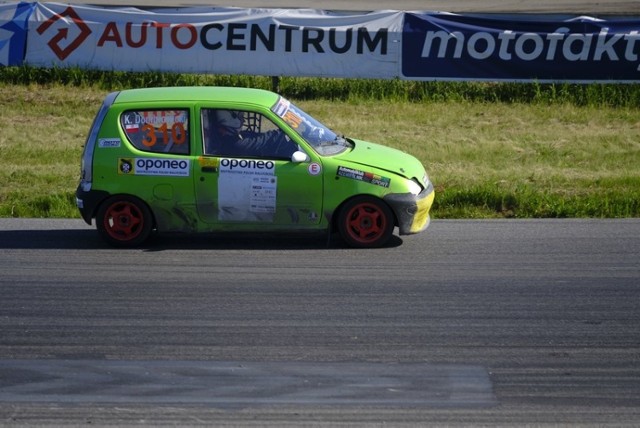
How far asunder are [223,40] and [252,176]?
31.8ft

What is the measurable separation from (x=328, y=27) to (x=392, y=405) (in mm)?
13516

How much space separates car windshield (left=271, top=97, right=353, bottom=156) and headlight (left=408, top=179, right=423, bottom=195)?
79 centimetres

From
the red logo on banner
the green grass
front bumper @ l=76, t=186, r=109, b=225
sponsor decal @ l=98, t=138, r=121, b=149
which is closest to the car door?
sponsor decal @ l=98, t=138, r=121, b=149

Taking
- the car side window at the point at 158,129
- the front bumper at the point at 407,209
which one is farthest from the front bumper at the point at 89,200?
the front bumper at the point at 407,209

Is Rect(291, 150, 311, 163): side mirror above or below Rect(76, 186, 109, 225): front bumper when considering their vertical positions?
above

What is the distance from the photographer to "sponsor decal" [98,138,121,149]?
1012cm

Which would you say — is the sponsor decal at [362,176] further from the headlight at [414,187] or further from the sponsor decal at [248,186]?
the sponsor decal at [248,186]

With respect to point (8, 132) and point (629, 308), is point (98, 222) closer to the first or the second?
point (629, 308)

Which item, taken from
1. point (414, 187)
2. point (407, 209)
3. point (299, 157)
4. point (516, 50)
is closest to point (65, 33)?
point (516, 50)

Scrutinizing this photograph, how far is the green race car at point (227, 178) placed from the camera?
998cm

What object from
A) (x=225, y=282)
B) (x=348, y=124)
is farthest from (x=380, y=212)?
(x=348, y=124)

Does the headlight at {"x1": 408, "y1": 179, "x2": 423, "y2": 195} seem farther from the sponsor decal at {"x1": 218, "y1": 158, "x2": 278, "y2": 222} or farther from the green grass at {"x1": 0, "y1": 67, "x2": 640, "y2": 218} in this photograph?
the green grass at {"x1": 0, "y1": 67, "x2": 640, "y2": 218}

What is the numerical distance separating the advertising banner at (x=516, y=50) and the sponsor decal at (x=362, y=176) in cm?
927

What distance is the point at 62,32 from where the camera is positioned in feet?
63.5
